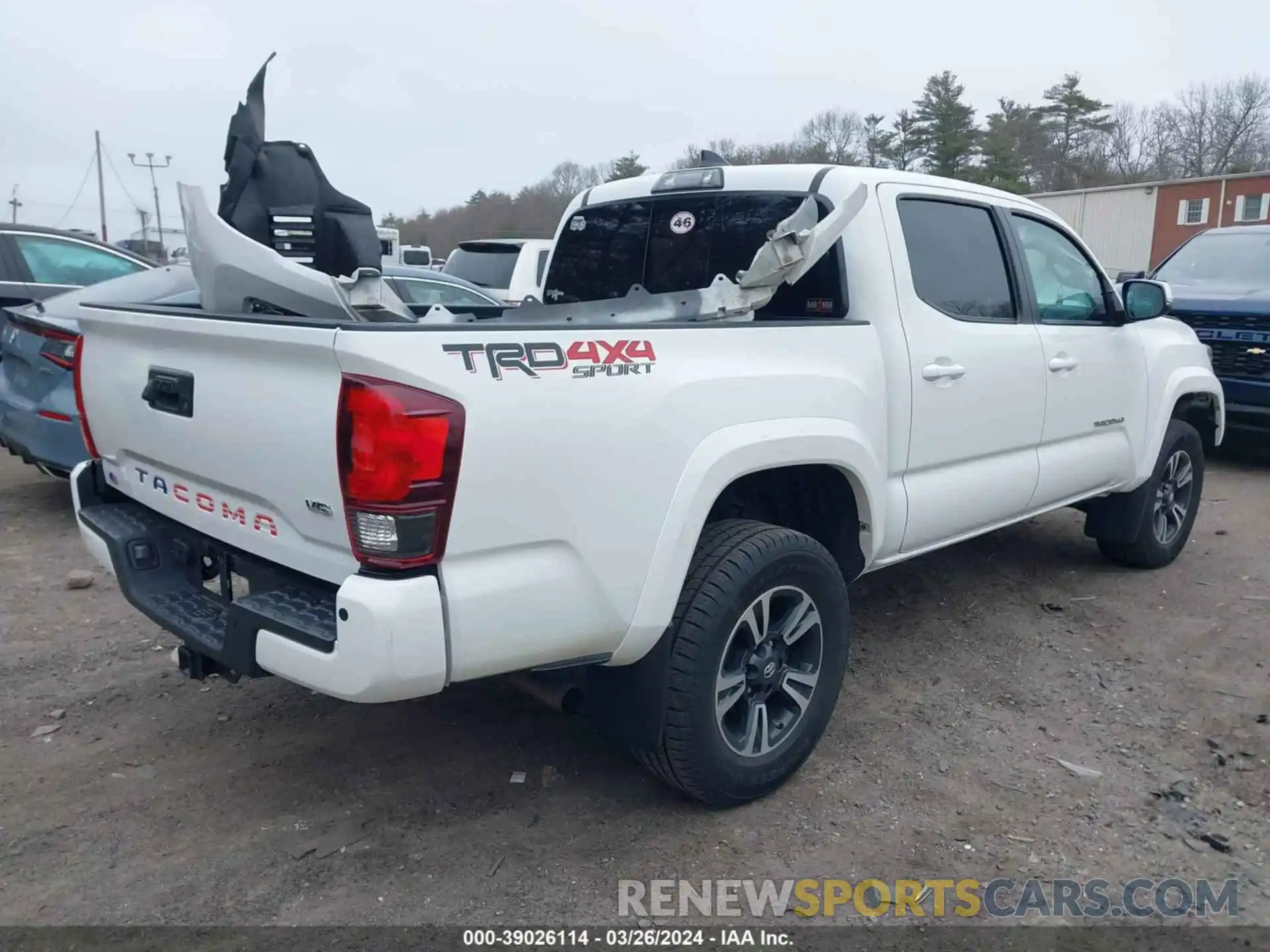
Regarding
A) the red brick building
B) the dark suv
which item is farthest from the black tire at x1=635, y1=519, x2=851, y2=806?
the red brick building

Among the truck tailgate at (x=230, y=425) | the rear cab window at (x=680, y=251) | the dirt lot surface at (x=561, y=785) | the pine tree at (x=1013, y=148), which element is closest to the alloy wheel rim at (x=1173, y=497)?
the dirt lot surface at (x=561, y=785)

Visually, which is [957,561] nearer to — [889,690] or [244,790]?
[889,690]

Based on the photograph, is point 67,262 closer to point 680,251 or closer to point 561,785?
point 680,251

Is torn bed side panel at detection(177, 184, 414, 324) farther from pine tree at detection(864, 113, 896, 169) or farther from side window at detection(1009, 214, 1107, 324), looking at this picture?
pine tree at detection(864, 113, 896, 169)

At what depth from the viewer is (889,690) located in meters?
4.12

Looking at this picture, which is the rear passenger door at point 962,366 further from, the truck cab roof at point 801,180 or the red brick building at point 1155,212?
the red brick building at point 1155,212

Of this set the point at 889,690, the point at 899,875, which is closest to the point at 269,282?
the point at 899,875

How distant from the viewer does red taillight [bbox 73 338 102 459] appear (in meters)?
3.42

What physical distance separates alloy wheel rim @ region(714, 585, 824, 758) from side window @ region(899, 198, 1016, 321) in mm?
1371

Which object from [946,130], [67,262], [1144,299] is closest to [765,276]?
[1144,299]

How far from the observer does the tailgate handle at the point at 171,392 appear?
2.80 metres

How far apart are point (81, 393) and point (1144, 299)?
181 inches

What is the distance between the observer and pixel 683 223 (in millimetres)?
4027

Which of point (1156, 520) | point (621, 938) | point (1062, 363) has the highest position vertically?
point (1062, 363)
